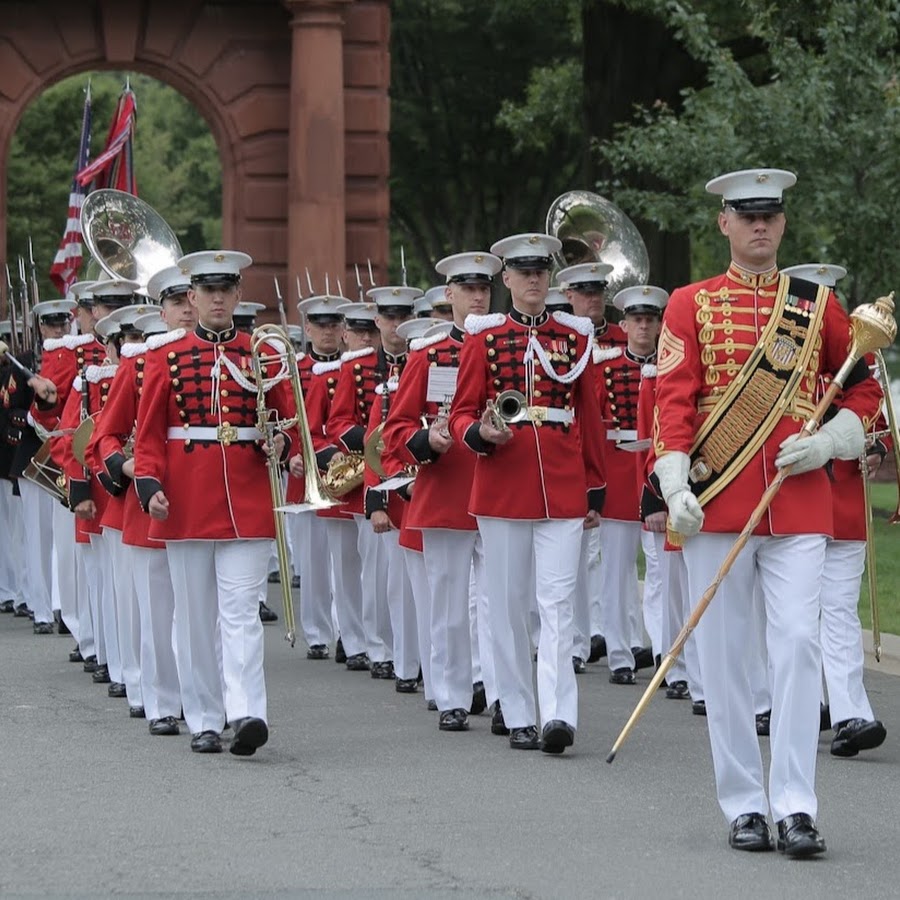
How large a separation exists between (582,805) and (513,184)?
3620cm

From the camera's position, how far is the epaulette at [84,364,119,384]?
1338 centimetres

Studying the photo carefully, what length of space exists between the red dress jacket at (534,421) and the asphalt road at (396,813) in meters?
1.08

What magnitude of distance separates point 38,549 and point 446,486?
5.92 m

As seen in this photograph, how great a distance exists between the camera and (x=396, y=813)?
30.0ft

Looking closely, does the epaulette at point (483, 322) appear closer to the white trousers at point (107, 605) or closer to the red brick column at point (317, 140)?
the white trousers at point (107, 605)

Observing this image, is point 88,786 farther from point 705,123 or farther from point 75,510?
point 705,123

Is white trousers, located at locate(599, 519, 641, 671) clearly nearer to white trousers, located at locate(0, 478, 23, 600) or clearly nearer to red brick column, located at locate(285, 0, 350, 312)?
white trousers, located at locate(0, 478, 23, 600)

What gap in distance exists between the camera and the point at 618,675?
13812mm

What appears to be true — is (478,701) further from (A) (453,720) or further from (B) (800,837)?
(B) (800,837)

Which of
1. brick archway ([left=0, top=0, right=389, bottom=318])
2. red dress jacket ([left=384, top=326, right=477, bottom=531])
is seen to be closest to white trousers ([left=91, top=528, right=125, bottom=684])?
red dress jacket ([left=384, top=326, right=477, bottom=531])

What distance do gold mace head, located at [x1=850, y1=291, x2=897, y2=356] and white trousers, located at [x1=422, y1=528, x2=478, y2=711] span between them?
12.7 ft

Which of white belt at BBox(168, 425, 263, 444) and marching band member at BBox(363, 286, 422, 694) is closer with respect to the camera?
white belt at BBox(168, 425, 263, 444)

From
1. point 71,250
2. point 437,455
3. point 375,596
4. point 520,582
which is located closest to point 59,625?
point 375,596

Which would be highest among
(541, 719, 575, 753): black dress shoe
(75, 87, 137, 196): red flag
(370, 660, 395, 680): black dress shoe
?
(75, 87, 137, 196): red flag
